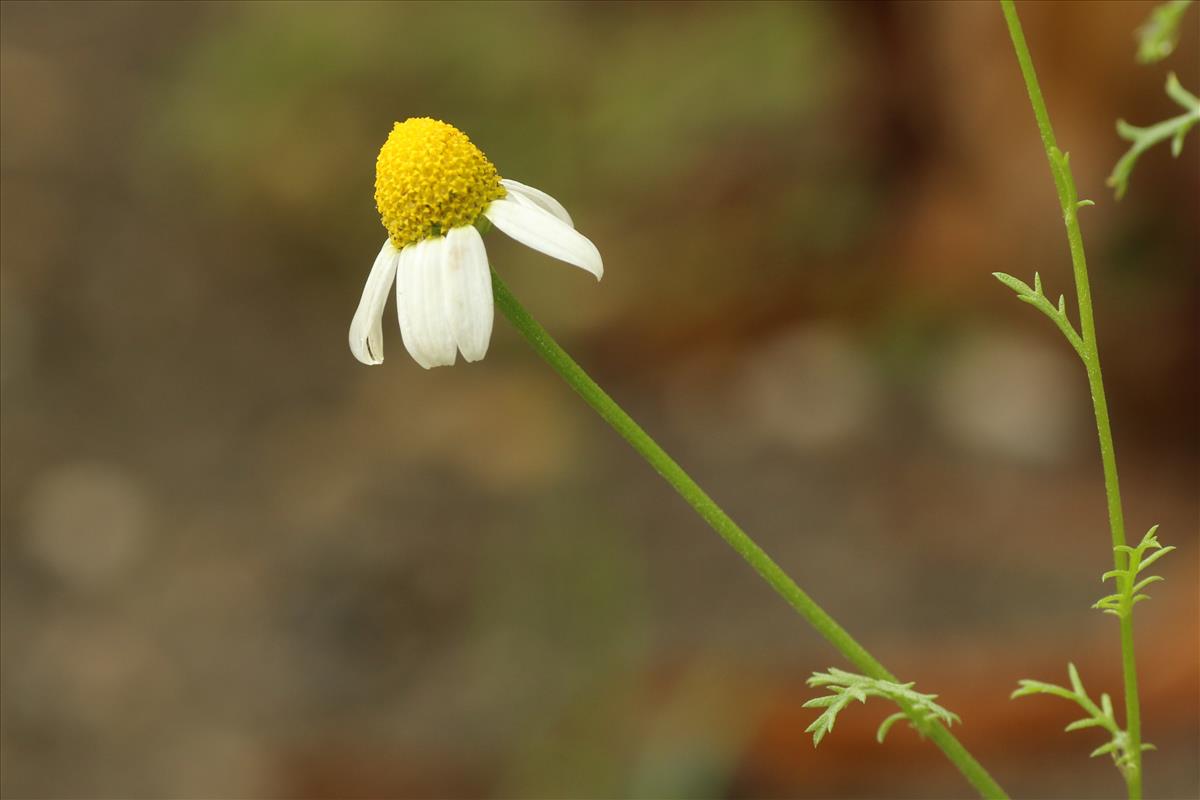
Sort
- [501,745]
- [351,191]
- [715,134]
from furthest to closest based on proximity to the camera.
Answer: [351,191]
[715,134]
[501,745]

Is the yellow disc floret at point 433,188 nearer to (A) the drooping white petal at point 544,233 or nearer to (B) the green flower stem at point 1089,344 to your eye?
(A) the drooping white petal at point 544,233

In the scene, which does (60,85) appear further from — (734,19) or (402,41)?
(734,19)

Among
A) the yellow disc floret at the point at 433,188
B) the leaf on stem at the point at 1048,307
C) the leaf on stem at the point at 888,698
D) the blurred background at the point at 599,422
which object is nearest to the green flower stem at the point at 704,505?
the leaf on stem at the point at 888,698

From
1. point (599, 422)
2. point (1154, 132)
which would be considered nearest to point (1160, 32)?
point (1154, 132)

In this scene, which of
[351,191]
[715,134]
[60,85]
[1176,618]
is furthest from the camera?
[60,85]

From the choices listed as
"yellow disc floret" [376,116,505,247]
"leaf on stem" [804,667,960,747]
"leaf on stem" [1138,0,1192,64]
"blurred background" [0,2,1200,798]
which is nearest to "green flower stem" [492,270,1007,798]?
"leaf on stem" [804,667,960,747]

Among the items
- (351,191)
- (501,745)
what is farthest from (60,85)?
(501,745)

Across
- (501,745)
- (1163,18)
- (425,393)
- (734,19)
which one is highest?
(734,19)
